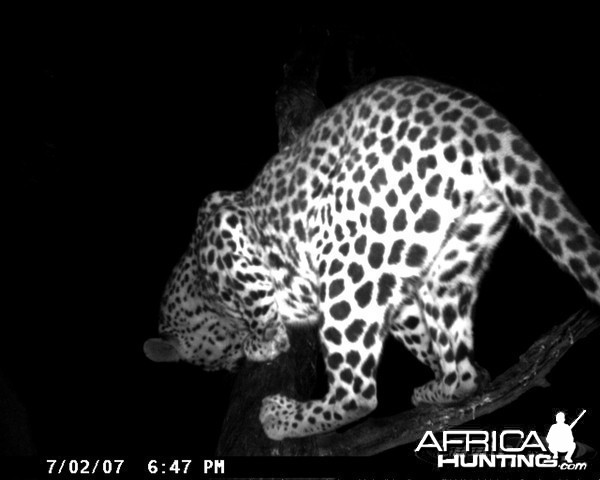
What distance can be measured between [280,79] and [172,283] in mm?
1194

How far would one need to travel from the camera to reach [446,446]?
7.77 feet

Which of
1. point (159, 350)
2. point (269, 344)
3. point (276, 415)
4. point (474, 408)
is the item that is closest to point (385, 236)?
point (474, 408)

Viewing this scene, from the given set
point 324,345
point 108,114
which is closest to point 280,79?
point 108,114

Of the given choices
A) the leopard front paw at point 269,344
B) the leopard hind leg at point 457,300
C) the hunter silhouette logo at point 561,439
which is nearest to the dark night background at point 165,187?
the hunter silhouette logo at point 561,439

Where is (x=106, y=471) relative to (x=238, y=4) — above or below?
below

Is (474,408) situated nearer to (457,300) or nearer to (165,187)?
(457,300)

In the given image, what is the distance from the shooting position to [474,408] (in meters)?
2.27

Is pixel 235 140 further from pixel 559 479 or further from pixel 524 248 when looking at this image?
pixel 559 479

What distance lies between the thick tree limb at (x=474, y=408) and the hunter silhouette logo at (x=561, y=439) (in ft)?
0.61

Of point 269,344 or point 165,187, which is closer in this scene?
point 269,344

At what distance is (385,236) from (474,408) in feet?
2.08

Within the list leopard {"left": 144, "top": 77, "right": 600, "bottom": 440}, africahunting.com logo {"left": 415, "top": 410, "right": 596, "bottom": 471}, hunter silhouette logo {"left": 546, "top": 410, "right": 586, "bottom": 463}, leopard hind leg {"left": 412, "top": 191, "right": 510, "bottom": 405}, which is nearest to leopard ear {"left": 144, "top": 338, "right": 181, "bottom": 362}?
leopard {"left": 144, "top": 77, "right": 600, "bottom": 440}

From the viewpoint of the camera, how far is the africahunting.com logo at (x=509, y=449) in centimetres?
229

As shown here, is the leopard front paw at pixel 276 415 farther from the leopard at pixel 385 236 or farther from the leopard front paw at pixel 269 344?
the leopard front paw at pixel 269 344
